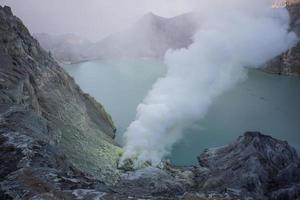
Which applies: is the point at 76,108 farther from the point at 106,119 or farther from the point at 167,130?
the point at 167,130

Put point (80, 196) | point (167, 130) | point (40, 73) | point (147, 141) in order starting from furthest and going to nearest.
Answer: point (167, 130) → point (147, 141) → point (40, 73) → point (80, 196)

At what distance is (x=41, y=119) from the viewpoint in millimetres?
32500

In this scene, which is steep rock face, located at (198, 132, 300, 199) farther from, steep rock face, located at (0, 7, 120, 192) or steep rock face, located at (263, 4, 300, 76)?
steep rock face, located at (263, 4, 300, 76)

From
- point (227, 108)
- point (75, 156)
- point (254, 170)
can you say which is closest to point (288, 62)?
point (227, 108)

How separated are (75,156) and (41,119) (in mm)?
7851

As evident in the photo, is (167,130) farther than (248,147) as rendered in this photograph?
Yes

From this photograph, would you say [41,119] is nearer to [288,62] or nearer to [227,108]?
[227,108]

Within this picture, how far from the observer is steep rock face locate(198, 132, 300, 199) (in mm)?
34550

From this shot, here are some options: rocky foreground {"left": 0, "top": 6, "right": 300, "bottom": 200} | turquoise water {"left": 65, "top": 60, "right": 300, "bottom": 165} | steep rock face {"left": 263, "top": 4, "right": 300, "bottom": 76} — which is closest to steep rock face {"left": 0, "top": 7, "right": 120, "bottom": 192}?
rocky foreground {"left": 0, "top": 6, "right": 300, "bottom": 200}

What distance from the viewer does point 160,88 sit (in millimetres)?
85000

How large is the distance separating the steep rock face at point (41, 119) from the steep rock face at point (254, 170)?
10.6 m

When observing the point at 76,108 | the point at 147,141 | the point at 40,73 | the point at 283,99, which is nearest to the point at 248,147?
the point at 147,141

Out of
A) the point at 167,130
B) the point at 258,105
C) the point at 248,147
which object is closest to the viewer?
the point at 248,147

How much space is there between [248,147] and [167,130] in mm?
25633
